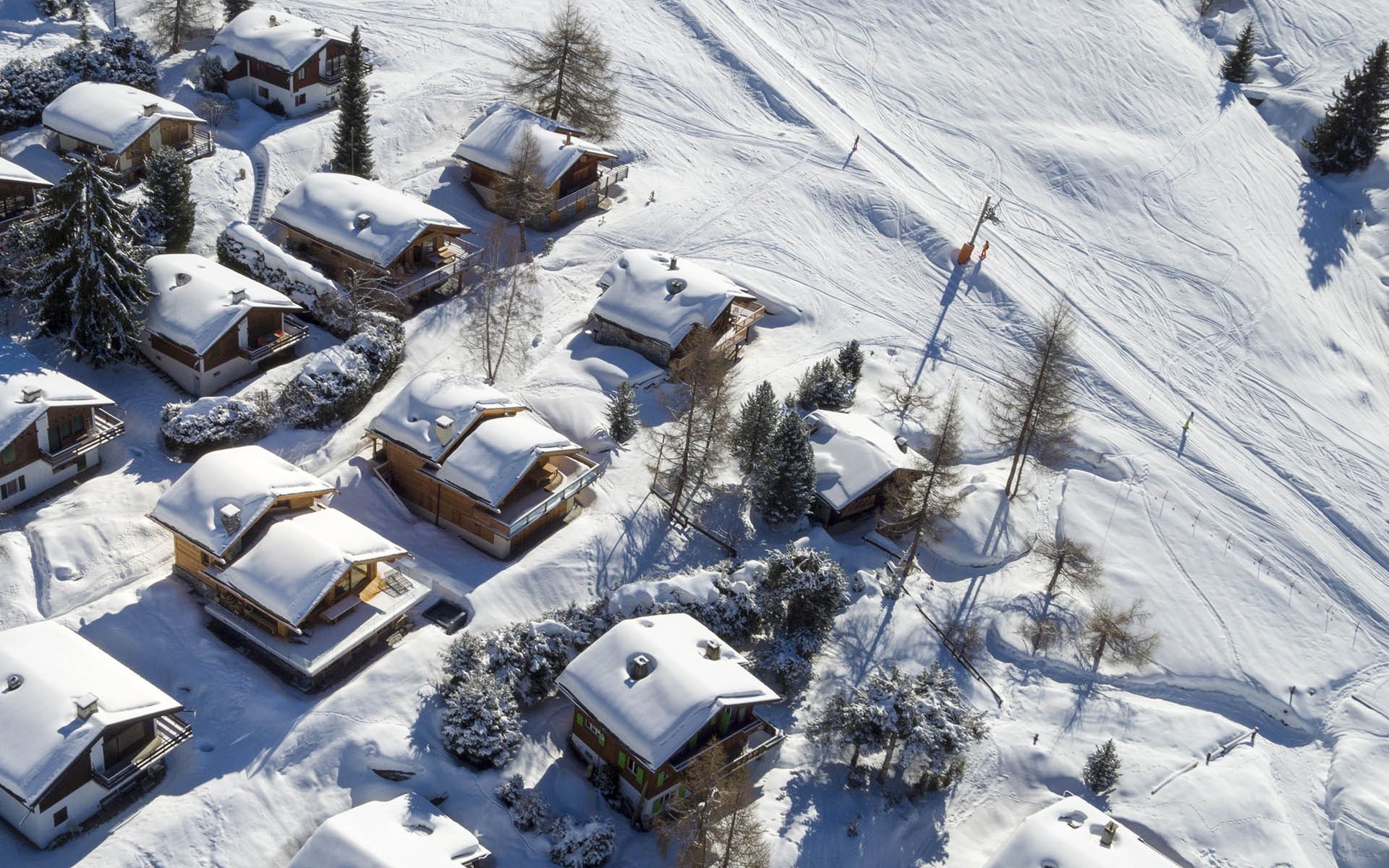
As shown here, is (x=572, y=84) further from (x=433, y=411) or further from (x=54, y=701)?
(x=54, y=701)

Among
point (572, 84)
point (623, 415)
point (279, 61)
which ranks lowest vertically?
point (623, 415)

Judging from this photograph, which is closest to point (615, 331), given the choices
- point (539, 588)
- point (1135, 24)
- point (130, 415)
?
point (539, 588)

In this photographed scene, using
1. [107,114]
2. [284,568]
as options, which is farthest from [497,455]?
[107,114]

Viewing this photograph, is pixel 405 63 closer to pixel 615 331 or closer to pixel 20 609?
pixel 615 331

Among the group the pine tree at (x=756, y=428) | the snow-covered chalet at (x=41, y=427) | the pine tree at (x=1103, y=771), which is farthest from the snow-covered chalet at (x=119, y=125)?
the pine tree at (x=1103, y=771)

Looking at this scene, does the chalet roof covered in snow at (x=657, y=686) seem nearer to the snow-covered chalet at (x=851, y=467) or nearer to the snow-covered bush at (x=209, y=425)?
the snow-covered chalet at (x=851, y=467)

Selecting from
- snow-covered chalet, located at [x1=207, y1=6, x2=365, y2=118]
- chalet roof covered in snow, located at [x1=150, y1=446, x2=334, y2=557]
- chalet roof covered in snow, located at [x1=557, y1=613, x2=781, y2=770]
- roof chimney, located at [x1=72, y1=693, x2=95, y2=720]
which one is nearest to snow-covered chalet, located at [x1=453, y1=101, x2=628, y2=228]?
snow-covered chalet, located at [x1=207, y1=6, x2=365, y2=118]

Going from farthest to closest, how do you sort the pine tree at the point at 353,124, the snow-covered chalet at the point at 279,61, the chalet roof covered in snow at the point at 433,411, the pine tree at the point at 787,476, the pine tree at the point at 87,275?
the snow-covered chalet at the point at 279,61 < the pine tree at the point at 353,124 < the pine tree at the point at 787,476 < the pine tree at the point at 87,275 < the chalet roof covered in snow at the point at 433,411
